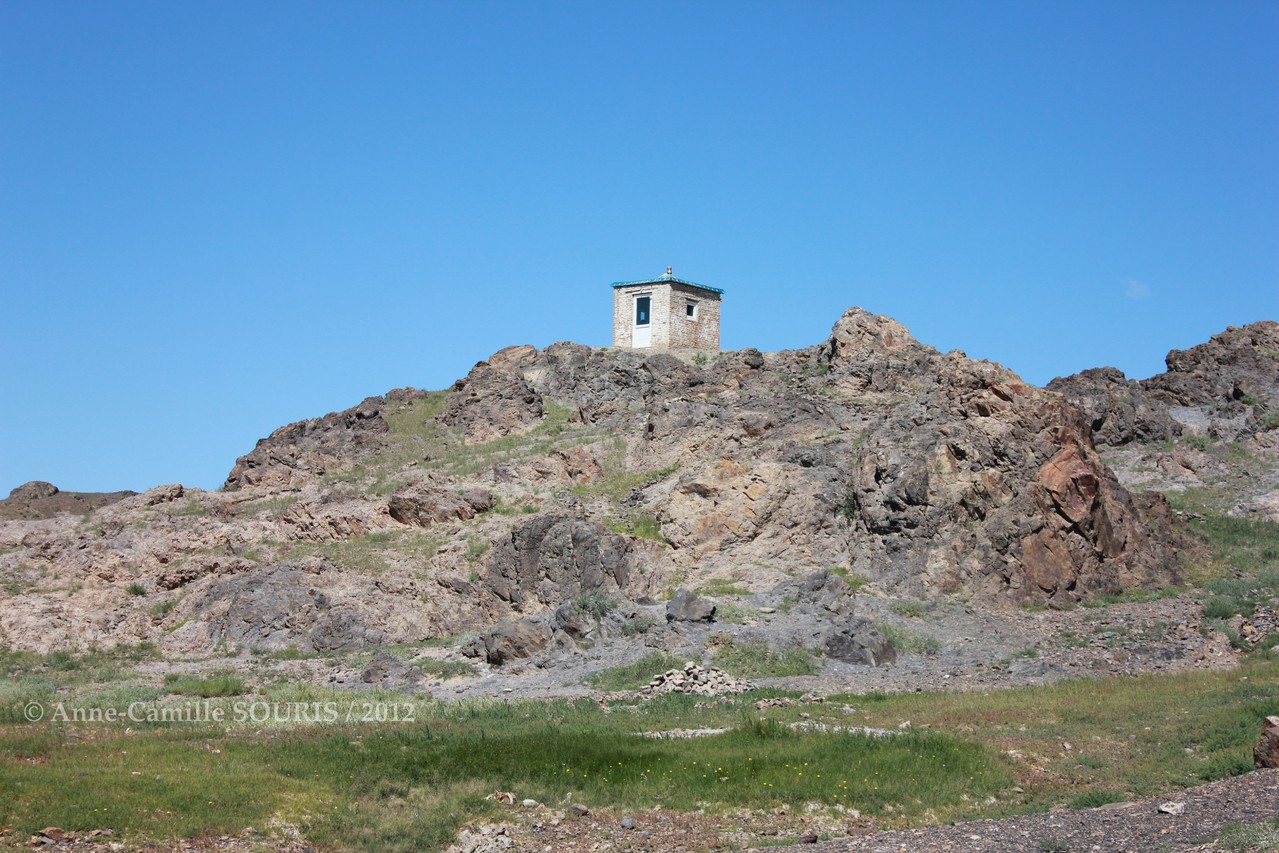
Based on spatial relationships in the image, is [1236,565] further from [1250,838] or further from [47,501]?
[47,501]

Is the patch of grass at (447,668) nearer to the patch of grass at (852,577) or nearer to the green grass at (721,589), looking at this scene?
the green grass at (721,589)

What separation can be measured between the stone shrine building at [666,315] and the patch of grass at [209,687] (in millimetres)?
27701

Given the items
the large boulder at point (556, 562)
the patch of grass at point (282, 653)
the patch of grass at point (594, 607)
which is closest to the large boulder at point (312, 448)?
the large boulder at point (556, 562)

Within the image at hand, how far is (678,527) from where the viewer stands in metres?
41.3

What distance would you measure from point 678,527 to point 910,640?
9.90m

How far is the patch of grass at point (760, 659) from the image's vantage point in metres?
31.4

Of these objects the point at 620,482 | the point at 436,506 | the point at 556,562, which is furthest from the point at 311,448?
the point at 556,562

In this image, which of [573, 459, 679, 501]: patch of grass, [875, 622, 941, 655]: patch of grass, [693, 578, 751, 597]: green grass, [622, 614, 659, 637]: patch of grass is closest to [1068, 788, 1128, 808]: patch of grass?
[875, 622, 941, 655]: patch of grass

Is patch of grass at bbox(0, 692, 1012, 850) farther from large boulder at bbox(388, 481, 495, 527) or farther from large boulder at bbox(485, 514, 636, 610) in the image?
large boulder at bbox(388, 481, 495, 527)

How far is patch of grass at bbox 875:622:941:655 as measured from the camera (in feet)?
108

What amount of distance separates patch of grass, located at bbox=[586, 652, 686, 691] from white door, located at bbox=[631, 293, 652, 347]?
88.3 ft

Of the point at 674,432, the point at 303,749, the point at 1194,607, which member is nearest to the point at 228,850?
the point at 303,749

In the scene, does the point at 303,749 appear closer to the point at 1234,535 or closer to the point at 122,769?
the point at 122,769

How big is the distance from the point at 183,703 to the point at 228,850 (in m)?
13.0
